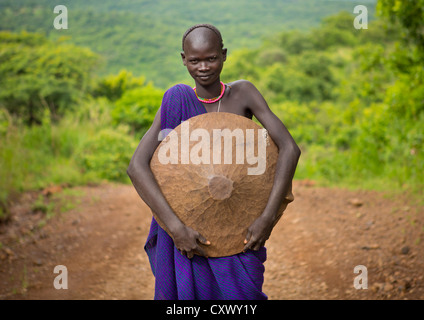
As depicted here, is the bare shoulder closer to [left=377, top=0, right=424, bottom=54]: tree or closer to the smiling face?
the smiling face

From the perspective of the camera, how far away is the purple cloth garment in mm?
2105

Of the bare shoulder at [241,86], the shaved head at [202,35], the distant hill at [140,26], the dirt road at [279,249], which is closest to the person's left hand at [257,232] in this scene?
the bare shoulder at [241,86]

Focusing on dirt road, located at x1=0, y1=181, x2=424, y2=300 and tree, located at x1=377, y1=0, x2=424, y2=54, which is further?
tree, located at x1=377, y1=0, x2=424, y2=54

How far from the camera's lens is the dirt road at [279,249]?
392 cm

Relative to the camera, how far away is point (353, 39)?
2548 centimetres

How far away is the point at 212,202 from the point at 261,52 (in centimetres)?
2068

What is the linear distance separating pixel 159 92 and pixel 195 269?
29.2 feet

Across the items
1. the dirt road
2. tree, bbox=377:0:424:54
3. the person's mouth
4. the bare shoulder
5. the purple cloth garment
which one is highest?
tree, bbox=377:0:424:54

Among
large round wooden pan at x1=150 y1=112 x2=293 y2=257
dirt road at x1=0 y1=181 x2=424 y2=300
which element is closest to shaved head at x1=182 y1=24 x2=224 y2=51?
large round wooden pan at x1=150 y1=112 x2=293 y2=257

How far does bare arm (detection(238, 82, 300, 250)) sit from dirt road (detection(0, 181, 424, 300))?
6.83 feet

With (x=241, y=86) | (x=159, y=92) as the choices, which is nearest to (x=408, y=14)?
(x=241, y=86)

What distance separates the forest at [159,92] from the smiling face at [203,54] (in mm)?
4046

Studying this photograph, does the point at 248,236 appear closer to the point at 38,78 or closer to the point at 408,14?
the point at 408,14

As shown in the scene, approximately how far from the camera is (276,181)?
2045 millimetres
